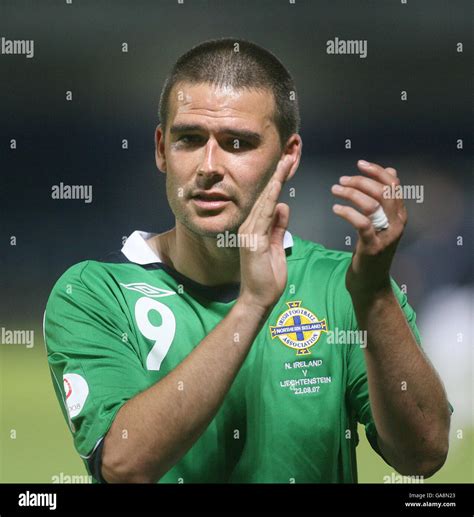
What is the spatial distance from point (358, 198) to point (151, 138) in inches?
48.3

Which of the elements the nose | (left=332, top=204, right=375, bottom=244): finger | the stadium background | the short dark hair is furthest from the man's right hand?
the stadium background

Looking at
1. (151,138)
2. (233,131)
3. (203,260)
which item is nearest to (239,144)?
(233,131)

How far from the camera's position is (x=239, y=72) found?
232cm

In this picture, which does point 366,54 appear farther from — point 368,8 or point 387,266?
point 387,266

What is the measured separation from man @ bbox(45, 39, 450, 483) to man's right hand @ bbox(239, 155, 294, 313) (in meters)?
0.01

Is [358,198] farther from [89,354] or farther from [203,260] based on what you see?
[89,354]

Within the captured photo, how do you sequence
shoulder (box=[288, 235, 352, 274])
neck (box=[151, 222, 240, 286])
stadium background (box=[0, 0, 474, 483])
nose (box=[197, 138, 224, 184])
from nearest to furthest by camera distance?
nose (box=[197, 138, 224, 184]) → neck (box=[151, 222, 240, 286]) → shoulder (box=[288, 235, 352, 274]) → stadium background (box=[0, 0, 474, 483])

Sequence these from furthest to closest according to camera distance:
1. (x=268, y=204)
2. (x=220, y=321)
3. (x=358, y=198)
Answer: (x=220, y=321), (x=268, y=204), (x=358, y=198)

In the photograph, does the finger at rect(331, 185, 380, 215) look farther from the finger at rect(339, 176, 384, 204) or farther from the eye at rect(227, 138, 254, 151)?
the eye at rect(227, 138, 254, 151)

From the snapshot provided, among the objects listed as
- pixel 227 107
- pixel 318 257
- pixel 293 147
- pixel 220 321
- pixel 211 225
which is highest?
pixel 227 107

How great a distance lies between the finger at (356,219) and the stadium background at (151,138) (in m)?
0.89

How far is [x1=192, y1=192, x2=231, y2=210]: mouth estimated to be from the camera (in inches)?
88.7

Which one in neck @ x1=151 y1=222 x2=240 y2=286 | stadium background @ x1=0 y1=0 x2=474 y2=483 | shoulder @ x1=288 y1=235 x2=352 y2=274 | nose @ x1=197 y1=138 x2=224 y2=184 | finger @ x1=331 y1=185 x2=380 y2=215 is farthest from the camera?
stadium background @ x1=0 y1=0 x2=474 y2=483

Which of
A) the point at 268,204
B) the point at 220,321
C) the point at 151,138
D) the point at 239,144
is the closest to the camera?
the point at 268,204
